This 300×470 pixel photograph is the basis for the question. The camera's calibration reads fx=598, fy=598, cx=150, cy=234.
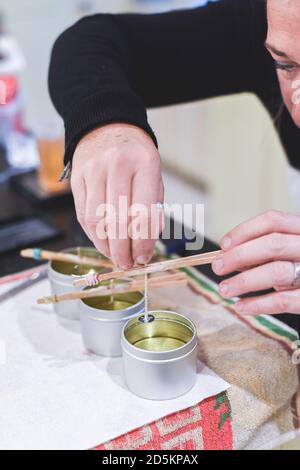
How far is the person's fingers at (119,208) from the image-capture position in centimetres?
49

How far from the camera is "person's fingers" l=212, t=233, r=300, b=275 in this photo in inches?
20.3

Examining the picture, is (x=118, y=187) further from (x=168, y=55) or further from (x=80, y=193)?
(x=168, y=55)

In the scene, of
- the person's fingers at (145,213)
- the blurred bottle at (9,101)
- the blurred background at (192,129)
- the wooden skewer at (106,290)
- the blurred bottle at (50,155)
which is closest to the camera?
the person's fingers at (145,213)

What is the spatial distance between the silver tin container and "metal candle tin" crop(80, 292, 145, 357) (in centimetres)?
4

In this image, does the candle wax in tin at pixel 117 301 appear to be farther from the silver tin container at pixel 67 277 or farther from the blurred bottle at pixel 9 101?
the blurred bottle at pixel 9 101

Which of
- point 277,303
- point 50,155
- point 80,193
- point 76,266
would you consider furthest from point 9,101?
point 277,303

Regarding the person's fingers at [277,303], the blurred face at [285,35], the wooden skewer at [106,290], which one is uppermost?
the blurred face at [285,35]

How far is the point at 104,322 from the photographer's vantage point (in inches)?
22.8

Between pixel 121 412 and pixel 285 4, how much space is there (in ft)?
1.26

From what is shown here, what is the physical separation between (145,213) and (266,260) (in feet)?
0.39

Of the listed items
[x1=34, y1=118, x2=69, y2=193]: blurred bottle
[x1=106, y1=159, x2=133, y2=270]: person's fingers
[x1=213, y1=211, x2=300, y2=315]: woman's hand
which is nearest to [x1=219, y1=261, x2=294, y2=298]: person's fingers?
[x1=213, y1=211, x2=300, y2=315]: woman's hand

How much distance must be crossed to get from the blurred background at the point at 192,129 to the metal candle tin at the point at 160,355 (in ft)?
2.40

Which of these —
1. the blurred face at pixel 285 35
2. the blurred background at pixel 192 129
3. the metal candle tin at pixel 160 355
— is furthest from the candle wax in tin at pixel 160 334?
the blurred background at pixel 192 129

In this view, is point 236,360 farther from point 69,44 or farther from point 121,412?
point 69,44
